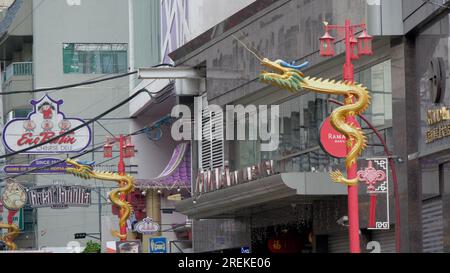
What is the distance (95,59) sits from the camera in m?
73.4

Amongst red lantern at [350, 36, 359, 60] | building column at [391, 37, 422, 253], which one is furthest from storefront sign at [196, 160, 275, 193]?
red lantern at [350, 36, 359, 60]

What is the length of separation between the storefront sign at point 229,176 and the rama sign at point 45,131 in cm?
1502

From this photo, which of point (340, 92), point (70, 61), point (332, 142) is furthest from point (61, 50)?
point (340, 92)

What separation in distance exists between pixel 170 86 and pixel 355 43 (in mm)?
28756

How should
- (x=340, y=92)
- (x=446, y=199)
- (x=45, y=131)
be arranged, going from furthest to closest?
(x=45, y=131), (x=446, y=199), (x=340, y=92)

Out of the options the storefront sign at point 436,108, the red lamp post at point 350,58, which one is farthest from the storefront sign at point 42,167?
the red lamp post at point 350,58

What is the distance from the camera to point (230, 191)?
1277 inches

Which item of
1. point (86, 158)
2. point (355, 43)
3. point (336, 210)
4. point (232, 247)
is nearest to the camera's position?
point (355, 43)

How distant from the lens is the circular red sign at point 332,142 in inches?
928

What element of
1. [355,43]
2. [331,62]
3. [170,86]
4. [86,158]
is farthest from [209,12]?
[86,158]

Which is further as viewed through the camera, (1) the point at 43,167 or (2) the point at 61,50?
(2) the point at 61,50

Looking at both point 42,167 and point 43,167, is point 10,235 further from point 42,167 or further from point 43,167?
point 43,167

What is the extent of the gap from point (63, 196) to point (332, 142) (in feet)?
118

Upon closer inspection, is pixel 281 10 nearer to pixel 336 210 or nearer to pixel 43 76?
pixel 336 210
